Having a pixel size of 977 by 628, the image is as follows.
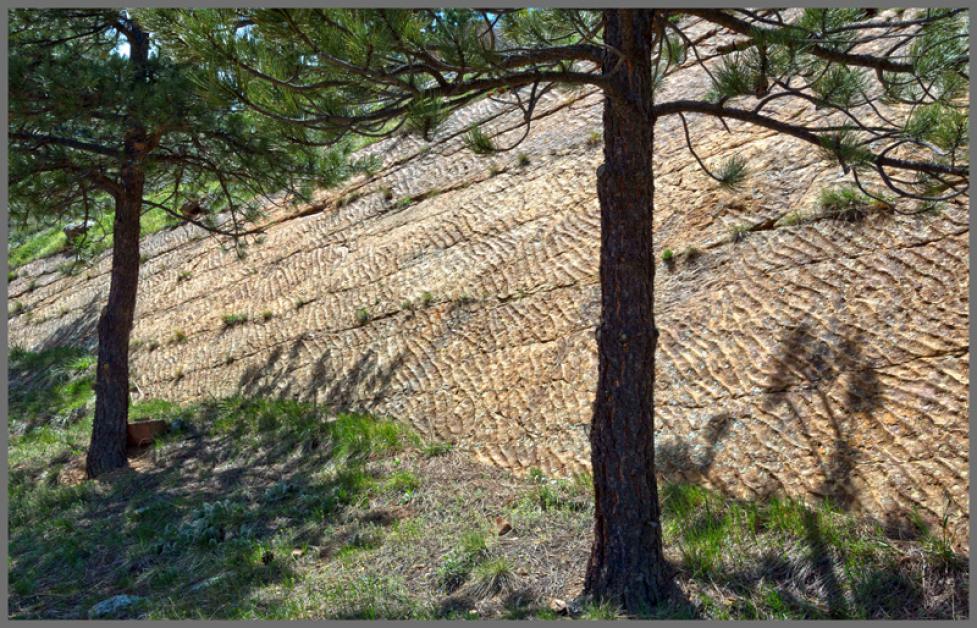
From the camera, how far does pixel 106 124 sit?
266 inches

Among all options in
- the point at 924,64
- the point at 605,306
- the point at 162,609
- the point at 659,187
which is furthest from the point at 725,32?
the point at 162,609

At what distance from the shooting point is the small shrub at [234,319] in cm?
953

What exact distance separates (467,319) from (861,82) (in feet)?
12.3

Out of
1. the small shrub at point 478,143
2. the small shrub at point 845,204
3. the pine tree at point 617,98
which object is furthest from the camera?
the small shrub at point 845,204

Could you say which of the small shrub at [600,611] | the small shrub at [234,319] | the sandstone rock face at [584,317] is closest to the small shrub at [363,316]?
the sandstone rock face at [584,317]

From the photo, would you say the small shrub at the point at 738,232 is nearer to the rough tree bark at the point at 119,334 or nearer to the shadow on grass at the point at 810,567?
the shadow on grass at the point at 810,567

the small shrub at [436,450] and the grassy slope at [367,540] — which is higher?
the small shrub at [436,450]

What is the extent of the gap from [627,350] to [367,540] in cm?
220

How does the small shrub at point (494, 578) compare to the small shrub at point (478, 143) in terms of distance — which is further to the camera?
the small shrub at point (494, 578)

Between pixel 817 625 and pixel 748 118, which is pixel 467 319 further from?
pixel 817 625

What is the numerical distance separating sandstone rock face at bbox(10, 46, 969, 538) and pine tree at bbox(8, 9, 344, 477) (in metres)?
1.39

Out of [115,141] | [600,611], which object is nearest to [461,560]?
[600,611]

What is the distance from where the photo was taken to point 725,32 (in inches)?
313

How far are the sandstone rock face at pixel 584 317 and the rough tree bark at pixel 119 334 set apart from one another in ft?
4.21
